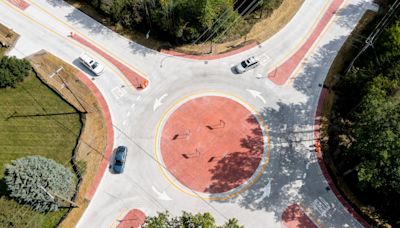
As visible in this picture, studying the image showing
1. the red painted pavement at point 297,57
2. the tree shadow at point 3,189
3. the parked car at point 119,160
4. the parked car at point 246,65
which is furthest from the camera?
the red painted pavement at point 297,57

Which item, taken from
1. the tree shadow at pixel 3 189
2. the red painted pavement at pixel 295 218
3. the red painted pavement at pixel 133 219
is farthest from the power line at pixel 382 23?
the tree shadow at pixel 3 189

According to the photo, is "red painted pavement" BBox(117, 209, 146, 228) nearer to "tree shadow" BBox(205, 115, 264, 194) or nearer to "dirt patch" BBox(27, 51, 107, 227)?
"dirt patch" BBox(27, 51, 107, 227)

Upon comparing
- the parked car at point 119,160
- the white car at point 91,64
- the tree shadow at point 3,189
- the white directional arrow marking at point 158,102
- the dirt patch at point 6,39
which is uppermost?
the dirt patch at point 6,39

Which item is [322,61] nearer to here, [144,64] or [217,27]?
[217,27]

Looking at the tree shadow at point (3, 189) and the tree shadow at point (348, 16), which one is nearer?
the tree shadow at point (3, 189)

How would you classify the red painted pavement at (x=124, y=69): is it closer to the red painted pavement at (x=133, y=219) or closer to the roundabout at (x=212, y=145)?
the roundabout at (x=212, y=145)

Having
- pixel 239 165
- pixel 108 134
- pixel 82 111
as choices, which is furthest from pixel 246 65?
pixel 82 111

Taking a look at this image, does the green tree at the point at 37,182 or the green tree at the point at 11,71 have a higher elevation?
the green tree at the point at 11,71

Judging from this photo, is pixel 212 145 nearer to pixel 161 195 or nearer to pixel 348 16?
pixel 161 195
